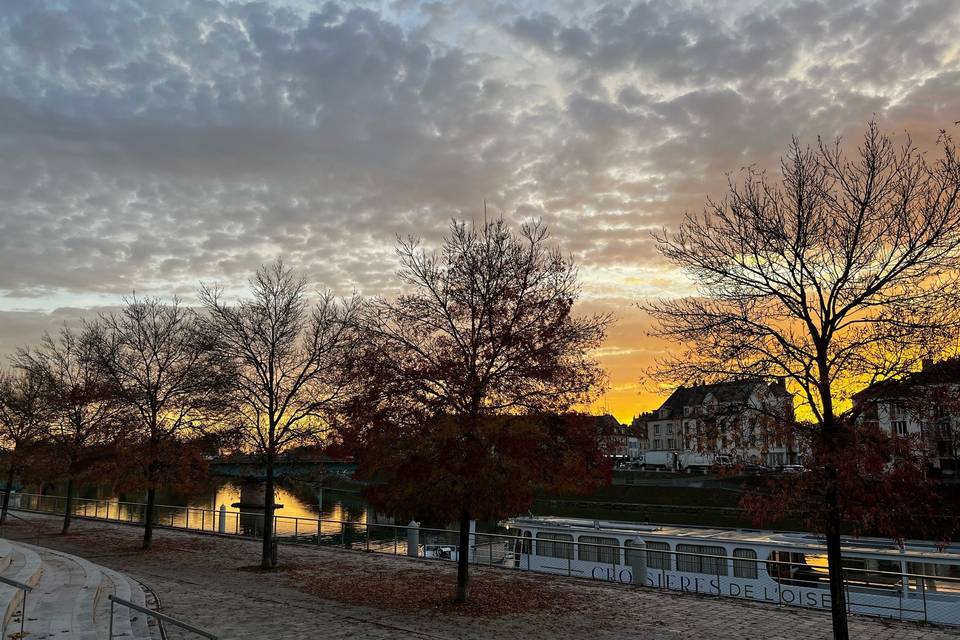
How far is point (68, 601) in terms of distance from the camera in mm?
13508

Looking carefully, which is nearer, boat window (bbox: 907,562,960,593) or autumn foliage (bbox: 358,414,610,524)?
autumn foliage (bbox: 358,414,610,524)

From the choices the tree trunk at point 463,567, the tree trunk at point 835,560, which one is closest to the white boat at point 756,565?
the tree trunk at point 463,567

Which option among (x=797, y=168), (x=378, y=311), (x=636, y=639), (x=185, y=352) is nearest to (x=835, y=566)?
(x=636, y=639)

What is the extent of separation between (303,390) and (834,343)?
16776 millimetres

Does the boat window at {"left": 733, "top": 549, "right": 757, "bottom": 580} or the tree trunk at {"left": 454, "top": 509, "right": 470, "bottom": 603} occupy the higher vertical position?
the tree trunk at {"left": 454, "top": 509, "right": 470, "bottom": 603}

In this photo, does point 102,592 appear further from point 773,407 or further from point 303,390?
point 773,407

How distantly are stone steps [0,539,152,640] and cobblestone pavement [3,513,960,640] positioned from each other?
3.46 feet

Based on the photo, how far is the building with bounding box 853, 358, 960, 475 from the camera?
10.6 metres

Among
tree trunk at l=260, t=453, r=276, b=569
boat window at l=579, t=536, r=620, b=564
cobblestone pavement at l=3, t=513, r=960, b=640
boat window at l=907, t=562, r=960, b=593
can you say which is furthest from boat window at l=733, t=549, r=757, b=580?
tree trunk at l=260, t=453, r=276, b=569

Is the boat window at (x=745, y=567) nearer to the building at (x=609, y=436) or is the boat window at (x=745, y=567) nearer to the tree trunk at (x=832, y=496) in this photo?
the building at (x=609, y=436)

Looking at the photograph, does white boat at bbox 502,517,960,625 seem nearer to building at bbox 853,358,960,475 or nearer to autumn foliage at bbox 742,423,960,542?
autumn foliage at bbox 742,423,960,542

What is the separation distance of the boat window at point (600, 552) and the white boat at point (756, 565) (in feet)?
0.13

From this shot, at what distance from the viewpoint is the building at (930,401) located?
1059 centimetres

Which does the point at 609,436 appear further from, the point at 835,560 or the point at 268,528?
the point at 268,528
